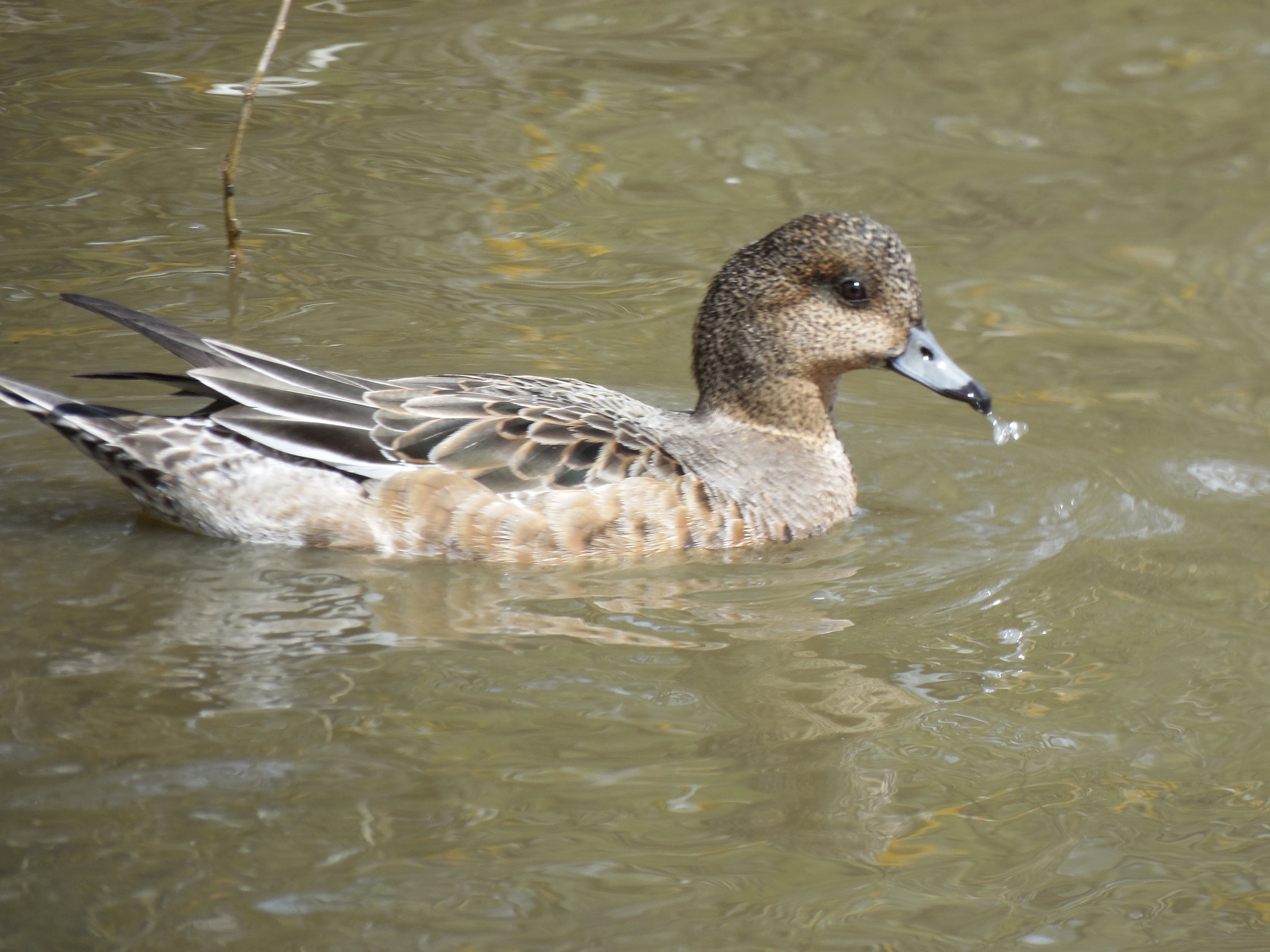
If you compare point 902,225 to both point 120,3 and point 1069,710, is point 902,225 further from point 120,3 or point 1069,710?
point 120,3

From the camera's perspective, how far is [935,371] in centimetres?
646

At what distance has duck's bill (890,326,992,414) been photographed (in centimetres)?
641

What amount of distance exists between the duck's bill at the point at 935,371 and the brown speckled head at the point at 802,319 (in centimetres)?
4

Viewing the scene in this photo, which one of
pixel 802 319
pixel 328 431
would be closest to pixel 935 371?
pixel 802 319

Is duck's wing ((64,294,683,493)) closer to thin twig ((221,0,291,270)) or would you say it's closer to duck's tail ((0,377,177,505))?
duck's tail ((0,377,177,505))

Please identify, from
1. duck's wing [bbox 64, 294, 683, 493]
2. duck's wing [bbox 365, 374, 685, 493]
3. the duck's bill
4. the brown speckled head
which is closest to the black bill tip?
the duck's bill

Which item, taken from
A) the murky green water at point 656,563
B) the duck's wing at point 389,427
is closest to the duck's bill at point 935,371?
the murky green water at point 656,563

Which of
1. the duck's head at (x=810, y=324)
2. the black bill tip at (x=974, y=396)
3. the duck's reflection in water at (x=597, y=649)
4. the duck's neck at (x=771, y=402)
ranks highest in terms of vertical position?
the duck's head at (x=810, y=324)

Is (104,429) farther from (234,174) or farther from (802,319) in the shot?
(234,174)

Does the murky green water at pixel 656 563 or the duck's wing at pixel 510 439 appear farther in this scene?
the duck's wing at pixel 510 439

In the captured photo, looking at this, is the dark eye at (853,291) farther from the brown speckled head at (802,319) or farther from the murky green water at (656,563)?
the murky green water at (656,563)

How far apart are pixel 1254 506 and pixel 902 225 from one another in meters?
3.23

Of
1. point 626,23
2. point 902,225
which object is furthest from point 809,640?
point 626,23

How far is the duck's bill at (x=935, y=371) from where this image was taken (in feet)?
21.0
